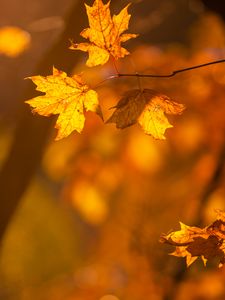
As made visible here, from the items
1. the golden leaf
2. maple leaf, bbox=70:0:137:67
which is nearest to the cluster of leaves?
maple leaf, bbox=70:0:137:67

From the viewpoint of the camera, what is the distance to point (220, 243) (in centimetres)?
119

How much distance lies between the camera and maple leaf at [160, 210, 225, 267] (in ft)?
3.79

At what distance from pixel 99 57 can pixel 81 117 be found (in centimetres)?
16

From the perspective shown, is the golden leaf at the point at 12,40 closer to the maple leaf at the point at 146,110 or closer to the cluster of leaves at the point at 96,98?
the cluster of leaves at the point at 96,98

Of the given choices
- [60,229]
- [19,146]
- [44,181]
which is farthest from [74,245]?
[19,146]

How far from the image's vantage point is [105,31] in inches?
43.9

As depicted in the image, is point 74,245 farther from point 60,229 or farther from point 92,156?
point 92,156

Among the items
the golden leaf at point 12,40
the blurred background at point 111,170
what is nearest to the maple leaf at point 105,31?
the blurred background at point 111,170

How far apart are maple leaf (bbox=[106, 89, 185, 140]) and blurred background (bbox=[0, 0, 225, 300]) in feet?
0.93

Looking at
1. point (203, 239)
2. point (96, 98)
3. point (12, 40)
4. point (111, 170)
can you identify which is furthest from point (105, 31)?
point (111, 170)

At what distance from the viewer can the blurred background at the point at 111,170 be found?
2150 mm

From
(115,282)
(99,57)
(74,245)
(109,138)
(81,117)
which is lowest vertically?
(74,245)

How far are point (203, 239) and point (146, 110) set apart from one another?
1.19 ft

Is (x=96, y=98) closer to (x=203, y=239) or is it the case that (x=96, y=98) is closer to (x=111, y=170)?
(x=203, y=239)
